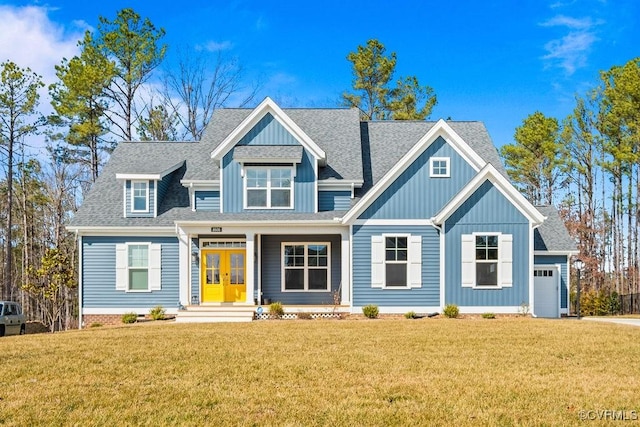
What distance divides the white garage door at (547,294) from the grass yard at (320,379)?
8.97 metres

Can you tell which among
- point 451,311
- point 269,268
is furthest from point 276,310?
point 451,311

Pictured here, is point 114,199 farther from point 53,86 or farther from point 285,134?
point 53,86

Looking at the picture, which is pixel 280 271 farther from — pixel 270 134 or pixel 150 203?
pixel 150 203

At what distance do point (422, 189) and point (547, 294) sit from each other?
6.59 meters

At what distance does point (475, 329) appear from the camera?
55.1 ft

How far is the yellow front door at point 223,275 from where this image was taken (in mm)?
23969

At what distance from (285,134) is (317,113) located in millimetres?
4151

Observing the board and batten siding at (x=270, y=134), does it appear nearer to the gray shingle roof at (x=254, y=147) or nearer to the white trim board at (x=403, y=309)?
the gray shingle roof at (x=254, y=147)

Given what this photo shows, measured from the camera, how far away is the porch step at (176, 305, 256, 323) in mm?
21703

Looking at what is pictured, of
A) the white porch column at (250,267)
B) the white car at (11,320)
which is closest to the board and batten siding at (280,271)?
the white porch column at (250,267)

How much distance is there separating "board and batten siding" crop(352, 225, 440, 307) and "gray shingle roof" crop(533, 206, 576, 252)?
4702mm

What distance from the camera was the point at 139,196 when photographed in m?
24.5

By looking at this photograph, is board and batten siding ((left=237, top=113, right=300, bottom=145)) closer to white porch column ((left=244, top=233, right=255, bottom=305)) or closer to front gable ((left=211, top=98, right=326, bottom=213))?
front gable ((left=211, top=98, right=326, bottom=213))

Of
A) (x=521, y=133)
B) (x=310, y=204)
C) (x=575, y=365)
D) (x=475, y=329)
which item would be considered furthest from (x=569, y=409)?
Answer: (x=521, y=133)
